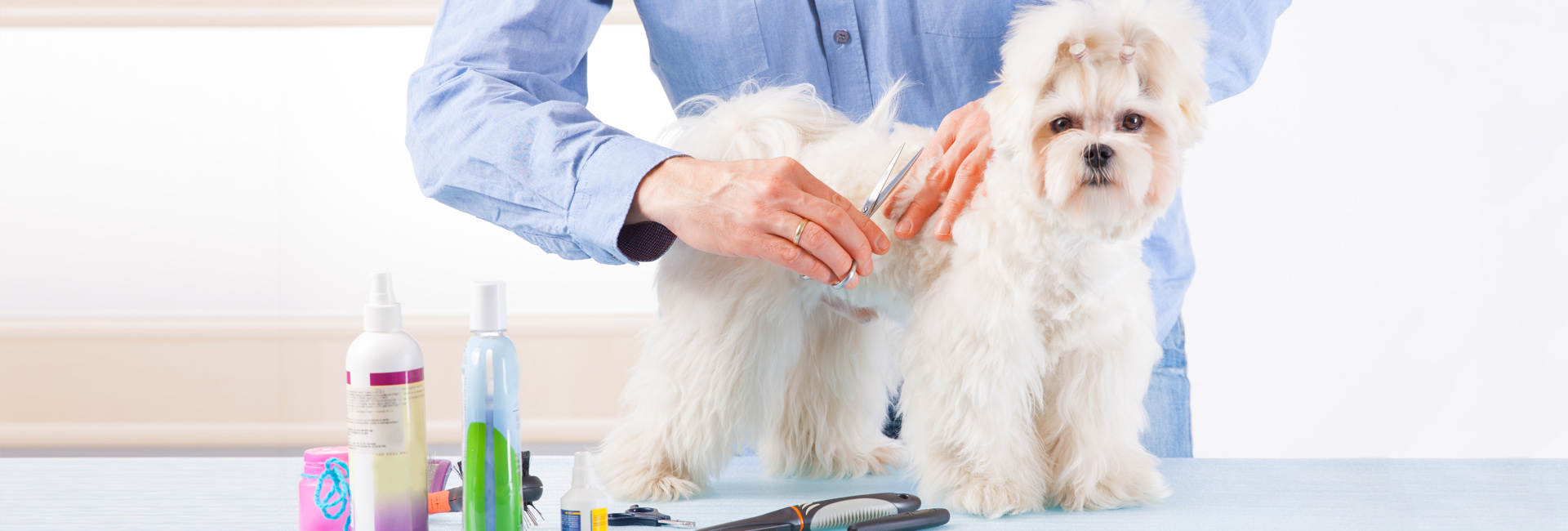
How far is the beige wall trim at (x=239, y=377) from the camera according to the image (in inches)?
115

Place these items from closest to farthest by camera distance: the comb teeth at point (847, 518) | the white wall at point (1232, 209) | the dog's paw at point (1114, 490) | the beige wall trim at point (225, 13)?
the comb teeth at point (847, 518) → the dog's paw at point (1114, 490) → the white wall at point (1232, 209) → the beige wall trim at point (225, 13)

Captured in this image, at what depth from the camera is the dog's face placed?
83cm

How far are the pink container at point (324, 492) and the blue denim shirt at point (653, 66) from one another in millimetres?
299

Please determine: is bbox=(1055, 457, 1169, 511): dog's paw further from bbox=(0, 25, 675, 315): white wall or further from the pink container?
bbox=(0, 25, 675, 315): white wall

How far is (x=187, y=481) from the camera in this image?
120 centimetres

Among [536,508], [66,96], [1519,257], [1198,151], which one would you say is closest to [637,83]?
[1198,151]

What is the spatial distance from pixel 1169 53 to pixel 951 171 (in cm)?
24

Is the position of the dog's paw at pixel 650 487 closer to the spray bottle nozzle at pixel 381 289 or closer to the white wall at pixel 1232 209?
the spray bottle nozzle at pixel 381 289

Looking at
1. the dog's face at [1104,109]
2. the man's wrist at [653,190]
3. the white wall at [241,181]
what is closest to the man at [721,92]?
the man's wrist at [653,190]

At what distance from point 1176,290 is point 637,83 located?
1.84 metres

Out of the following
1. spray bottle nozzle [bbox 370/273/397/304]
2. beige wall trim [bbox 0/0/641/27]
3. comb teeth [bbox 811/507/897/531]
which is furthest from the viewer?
beige wall trim [bbox 0/0/641/27]

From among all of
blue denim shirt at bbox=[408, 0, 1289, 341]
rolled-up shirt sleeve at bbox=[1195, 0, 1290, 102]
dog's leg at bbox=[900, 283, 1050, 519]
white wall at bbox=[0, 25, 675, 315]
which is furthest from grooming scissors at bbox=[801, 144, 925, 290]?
white wall at bbox=[0, 25, 675, 315]

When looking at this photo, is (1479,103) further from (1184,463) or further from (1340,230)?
(1184,463)

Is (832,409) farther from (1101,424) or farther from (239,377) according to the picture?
(239,377)
